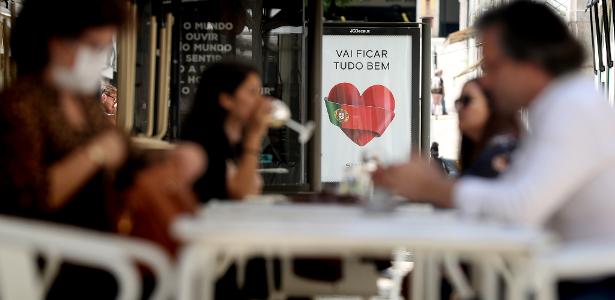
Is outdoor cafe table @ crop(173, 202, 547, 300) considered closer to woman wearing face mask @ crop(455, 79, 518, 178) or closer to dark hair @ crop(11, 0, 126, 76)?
dark hair @ crop(11, 0, 126, 76)

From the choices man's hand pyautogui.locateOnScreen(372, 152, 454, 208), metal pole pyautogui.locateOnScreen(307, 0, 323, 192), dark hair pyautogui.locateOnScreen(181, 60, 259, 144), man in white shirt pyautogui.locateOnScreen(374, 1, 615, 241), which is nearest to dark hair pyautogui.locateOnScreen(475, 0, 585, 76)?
man in white shirt pyautogui.locateOnScreen(374, 1, 615, 241)

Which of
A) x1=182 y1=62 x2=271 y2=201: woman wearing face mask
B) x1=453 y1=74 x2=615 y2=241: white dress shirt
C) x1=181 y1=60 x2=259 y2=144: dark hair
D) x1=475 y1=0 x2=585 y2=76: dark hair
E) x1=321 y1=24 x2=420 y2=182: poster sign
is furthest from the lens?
x1=321 y1=24 x2=420 y2=182: poster sign

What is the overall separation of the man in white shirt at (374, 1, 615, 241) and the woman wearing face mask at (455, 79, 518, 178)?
2.33 ft

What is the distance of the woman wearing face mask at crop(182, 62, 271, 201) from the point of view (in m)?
4.60

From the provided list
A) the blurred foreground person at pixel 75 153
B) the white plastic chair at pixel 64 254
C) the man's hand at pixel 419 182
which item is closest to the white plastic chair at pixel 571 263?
the man's hand at pixel 419 182

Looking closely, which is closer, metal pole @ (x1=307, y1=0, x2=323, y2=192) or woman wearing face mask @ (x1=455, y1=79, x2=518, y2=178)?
woman wearing face mask @ (x1=455, y1=79, x2=518, y2=178)

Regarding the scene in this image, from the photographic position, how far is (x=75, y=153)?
122 inches

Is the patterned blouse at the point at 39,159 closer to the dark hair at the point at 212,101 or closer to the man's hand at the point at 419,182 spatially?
the man's hand at the point at 419,182

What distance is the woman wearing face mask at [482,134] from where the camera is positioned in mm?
4102

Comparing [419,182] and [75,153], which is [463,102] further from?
[75,153]

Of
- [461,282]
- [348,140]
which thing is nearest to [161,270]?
[461,282]

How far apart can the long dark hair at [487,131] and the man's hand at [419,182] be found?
50 centimetres

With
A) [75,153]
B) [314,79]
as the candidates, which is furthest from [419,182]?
[314,79]

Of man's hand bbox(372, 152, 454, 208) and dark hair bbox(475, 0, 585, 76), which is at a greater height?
dark hair bbox(475, 0, 585, 76)
